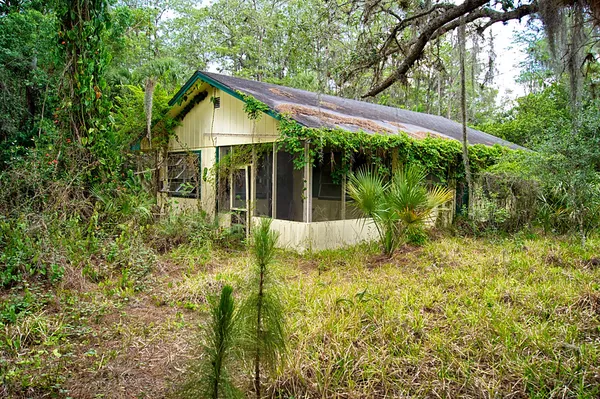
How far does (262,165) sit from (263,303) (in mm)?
6782

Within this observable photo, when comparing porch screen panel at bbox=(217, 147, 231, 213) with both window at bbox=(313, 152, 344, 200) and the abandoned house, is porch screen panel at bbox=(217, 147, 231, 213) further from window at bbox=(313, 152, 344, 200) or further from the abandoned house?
window at bbox=(313, 152, 344, 200)

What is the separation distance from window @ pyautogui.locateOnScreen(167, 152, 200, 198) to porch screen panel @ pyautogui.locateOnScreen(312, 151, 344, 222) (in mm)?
3243

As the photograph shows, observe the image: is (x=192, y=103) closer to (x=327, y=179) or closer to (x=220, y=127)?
(x=220, y=127)

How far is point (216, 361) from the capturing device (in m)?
1.74

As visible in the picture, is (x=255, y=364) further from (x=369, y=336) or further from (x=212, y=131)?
(x=212, y=131)

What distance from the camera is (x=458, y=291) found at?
4953 mm

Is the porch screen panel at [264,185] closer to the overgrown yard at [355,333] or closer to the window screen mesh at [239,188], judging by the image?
the window screen mesh at [239,188]

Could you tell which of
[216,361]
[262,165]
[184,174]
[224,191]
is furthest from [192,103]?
[216,361]

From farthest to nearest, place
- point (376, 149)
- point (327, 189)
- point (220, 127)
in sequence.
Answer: point (220, 127) → point (376, 149) → point (327, 189)

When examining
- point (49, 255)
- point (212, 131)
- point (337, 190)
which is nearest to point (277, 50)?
point (212, 131)

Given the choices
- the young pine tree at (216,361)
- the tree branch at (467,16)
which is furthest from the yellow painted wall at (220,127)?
the young pine tree at (216,361)

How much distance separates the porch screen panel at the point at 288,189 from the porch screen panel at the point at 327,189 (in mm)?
287

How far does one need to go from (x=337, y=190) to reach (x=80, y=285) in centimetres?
519

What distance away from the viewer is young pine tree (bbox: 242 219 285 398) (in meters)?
2.15
